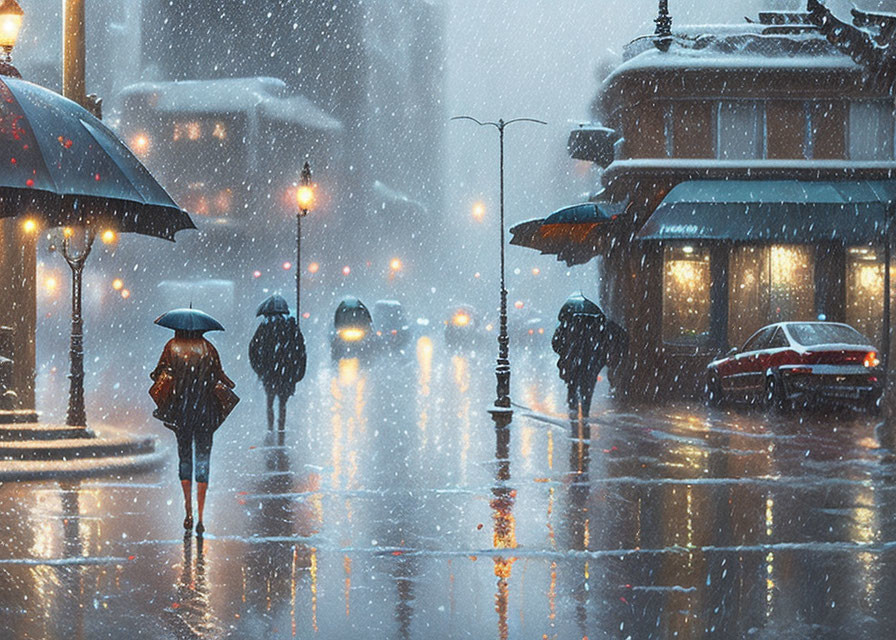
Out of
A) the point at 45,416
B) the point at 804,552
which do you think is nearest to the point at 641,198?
the point at 45,416

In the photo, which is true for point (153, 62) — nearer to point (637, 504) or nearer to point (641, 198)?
point (641, 198)

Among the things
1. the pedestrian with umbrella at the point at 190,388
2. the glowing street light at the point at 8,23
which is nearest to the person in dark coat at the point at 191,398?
the pedestrian with umbrella at the point at 190,388

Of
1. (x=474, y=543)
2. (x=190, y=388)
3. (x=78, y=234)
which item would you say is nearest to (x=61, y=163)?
(x=190, y=388)

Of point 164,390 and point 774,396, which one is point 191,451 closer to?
point 164,390

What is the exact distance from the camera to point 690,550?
8.95 m

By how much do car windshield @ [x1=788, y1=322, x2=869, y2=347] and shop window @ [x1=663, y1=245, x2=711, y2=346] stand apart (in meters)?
6.42

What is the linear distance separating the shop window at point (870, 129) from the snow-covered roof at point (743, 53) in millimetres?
1290

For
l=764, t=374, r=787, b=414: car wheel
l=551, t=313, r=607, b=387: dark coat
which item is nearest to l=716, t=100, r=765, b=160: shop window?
l=764, t=374, r=787, b=414: car wheel

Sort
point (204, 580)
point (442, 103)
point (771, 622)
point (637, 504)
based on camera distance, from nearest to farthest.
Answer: point (771, 622)
point (204, 580)
point (637, 504)
point (442, 103)

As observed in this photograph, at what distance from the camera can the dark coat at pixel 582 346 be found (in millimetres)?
21453

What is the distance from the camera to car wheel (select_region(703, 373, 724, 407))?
25.8 m

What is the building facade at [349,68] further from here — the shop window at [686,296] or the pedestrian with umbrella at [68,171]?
the pedestrian with umbrella at [68,171]

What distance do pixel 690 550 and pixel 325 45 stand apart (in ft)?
286

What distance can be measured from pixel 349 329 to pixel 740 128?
26.0 meters
